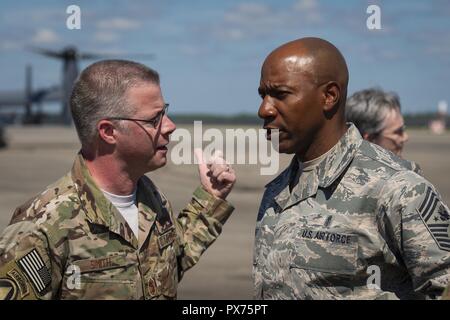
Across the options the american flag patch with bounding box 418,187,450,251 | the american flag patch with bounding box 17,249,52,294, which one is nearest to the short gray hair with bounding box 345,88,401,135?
the american flag patch with bounding box 418,187,450,251

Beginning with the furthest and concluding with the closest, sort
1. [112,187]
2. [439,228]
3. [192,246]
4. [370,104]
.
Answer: [370,104]
[192,246]
[112,187]
[439,228]

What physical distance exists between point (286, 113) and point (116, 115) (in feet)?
2.17

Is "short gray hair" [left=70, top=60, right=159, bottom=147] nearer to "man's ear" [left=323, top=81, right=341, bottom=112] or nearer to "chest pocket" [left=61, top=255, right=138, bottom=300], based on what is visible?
"chest pocket" [left=61, top=255, right=138, bottom=300]

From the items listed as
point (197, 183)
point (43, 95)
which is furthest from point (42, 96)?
point (197, 183)

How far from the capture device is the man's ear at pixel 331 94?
105 inches

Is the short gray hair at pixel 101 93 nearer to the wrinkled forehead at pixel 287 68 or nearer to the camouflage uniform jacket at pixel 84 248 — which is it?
the camouflage uniform jacket at pixel 84 248

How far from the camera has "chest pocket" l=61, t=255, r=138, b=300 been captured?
2.65 meters

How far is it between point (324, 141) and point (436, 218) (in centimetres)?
54

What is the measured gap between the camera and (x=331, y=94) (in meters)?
2.68

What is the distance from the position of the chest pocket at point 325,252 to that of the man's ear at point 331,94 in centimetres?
47
